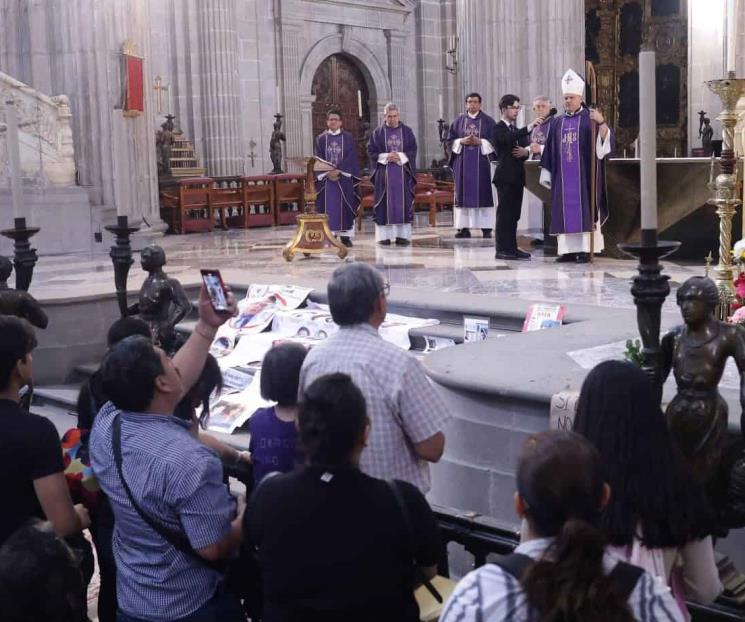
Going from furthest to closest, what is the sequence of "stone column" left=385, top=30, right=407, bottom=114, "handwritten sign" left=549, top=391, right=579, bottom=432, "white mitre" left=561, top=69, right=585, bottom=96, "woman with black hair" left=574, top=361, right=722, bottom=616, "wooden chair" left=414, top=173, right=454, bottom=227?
"stone column" left=385, top=30, right=407, bottom=114 → "wooden chair" left=414, top=173, right=454, bottom=227 → "white mitre" left=561, top=69, right=585, bottom=96 → "handwritten sign" left=549, top=391, right=579, bottom=432 → "woman with black hair" left=574, top=361, right=722, bottom=616

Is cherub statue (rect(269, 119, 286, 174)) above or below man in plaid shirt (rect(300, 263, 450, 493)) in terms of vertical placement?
above

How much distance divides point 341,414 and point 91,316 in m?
6.97

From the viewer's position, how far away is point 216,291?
3.75 metres

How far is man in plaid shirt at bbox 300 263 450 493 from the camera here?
11.1 ft

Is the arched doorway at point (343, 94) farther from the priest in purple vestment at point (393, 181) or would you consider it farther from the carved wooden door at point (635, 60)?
the priest in purple vestment at point (393, 181)

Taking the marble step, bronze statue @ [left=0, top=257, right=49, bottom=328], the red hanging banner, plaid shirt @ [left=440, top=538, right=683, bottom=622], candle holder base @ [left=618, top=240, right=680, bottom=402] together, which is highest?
the red hanging banner

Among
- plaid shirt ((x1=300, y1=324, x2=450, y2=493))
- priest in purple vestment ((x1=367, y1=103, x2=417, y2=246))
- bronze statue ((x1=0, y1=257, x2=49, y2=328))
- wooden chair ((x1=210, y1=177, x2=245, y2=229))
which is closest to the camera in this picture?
plaid shirt ((x1=300, y1=324, x2=450, y2=493))

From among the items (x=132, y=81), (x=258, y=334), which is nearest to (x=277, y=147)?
(x=132, y=81)

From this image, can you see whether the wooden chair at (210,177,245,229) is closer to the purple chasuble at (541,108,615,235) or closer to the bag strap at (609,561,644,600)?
the purple chasuble at (541,108,615,235)

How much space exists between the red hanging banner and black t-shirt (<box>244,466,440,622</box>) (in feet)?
44.4

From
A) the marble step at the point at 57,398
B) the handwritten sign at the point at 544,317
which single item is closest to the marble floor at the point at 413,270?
the marble step at the point at 57,398

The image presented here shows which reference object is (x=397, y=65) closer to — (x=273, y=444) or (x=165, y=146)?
(x=165, y=146)

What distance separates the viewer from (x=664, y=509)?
242 cm

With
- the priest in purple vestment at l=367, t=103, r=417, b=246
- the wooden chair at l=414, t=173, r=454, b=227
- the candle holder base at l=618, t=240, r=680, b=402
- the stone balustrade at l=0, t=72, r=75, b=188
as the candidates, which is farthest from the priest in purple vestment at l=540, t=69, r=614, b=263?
the wooden chair at l=414, t=173, r=454, b=227
